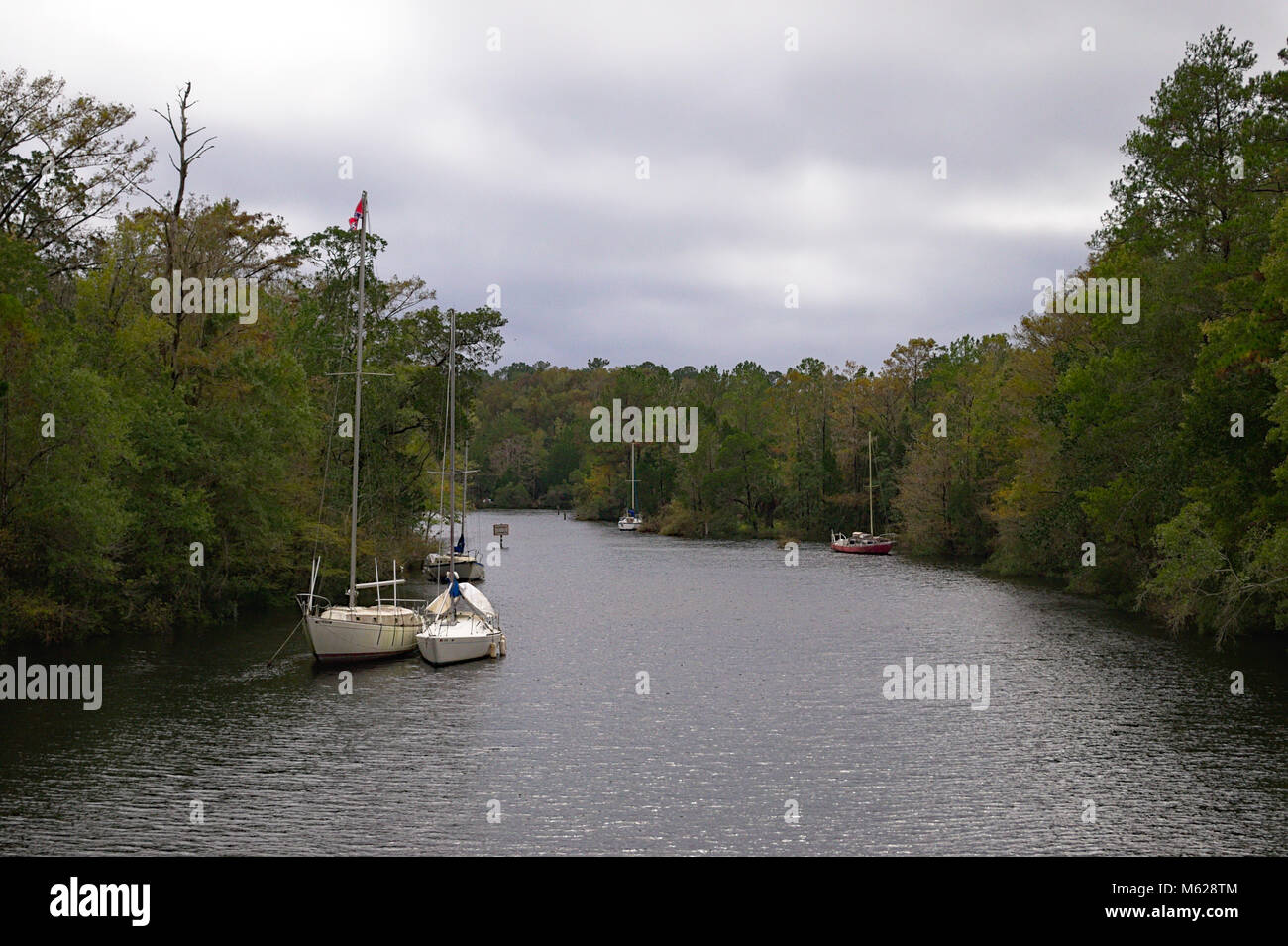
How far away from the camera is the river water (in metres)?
20.8

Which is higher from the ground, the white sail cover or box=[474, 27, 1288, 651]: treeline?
box=[474, 27, 1288, 651]: treeline

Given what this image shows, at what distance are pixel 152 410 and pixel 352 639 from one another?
555 inches

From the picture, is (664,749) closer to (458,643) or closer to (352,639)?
(458,643)

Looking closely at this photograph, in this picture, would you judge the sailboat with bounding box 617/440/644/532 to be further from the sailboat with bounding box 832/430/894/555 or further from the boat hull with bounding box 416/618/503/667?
the boat hull with bounding box 416/618/503/667

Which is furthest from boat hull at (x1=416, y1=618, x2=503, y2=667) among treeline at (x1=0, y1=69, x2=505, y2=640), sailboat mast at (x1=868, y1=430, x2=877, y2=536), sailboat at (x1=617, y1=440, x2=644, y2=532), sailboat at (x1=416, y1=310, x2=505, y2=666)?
sailboat at (x1=617, y1=440, x2=644, y2=532)

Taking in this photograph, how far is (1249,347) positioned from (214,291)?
40.8 metres

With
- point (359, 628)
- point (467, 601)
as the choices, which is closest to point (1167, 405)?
point (467, 601)

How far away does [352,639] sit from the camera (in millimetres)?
38031

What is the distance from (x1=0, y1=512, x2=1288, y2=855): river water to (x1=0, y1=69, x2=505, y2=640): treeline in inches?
119

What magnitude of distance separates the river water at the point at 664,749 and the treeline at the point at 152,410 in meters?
3.03

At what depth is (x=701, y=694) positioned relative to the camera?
34.9m

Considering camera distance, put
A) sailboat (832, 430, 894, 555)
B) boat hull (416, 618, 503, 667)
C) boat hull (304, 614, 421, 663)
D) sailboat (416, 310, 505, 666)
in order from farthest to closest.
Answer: sailboat (832, 430, 894, 555)
sailboat (416, 310, 505, 666)
boat hull (416, 618, 503, 667)
boat hull (304, 614, 421, 663)

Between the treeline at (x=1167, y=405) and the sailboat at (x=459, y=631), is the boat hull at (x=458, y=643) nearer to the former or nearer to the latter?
the sailboat at (x=459, y=631)
